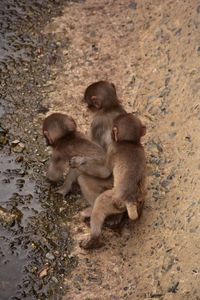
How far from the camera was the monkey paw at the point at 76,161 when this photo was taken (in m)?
7.14

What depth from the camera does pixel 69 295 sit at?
256 inches

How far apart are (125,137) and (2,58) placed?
109 inches

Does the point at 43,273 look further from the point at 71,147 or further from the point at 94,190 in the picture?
the point at 71,147

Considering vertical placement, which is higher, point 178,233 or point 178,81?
point 178,81

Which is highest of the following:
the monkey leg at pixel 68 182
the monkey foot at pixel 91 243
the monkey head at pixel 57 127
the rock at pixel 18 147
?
the monkey head at pixel 57 127

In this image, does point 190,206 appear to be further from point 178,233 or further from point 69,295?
point 69,295

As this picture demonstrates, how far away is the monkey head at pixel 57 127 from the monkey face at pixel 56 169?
0.21 m

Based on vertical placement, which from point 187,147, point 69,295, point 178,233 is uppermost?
point 187,147

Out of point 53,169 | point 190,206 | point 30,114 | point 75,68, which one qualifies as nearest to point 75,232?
point 53,169

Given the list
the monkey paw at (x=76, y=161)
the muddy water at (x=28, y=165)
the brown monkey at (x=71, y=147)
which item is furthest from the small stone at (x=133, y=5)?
the monkey paw at (x=76, y=161)

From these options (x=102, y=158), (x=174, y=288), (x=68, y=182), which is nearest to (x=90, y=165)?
(x=102, y=158)

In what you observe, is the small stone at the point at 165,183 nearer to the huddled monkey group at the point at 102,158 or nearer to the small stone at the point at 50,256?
the huddled monkey group at the point at 102,158

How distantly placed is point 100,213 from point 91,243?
0.28m

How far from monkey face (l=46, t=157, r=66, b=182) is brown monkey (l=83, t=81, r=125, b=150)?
0.43 metres
